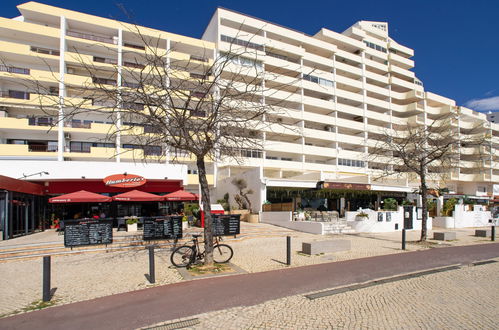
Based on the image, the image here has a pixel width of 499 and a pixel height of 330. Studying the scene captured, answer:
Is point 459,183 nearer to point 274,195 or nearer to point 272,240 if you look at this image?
point 274,195

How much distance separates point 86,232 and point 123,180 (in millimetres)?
7902

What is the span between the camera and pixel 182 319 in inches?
203

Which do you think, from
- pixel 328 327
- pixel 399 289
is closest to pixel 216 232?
pixel 399 289

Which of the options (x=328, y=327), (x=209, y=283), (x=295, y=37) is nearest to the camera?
(x=328, y=327)

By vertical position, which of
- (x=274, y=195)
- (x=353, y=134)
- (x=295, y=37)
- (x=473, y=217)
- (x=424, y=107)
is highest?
(x=295, y=37)

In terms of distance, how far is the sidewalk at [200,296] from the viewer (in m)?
5.23

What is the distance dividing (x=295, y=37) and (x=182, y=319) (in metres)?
44.6

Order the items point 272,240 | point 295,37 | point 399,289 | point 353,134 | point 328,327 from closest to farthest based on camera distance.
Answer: point 328,327 < point 399,289 < point 272,240 < point 295,37 < point 353,134

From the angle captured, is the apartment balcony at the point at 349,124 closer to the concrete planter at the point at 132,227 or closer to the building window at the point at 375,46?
the building window at the point at 375,46

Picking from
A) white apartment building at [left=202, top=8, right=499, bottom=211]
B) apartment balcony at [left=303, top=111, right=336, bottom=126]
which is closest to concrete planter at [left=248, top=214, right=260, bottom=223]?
white apartment building at [left=202, top=8, right=499, bottom=211]

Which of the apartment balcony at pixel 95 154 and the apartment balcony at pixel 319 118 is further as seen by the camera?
the apartment balcony at pixel 319 118

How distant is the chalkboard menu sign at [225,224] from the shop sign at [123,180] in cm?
813

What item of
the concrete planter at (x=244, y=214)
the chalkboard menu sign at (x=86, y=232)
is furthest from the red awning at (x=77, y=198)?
the concrete planter at (x=244, y=214)

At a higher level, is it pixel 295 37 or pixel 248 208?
pixel 295 37
